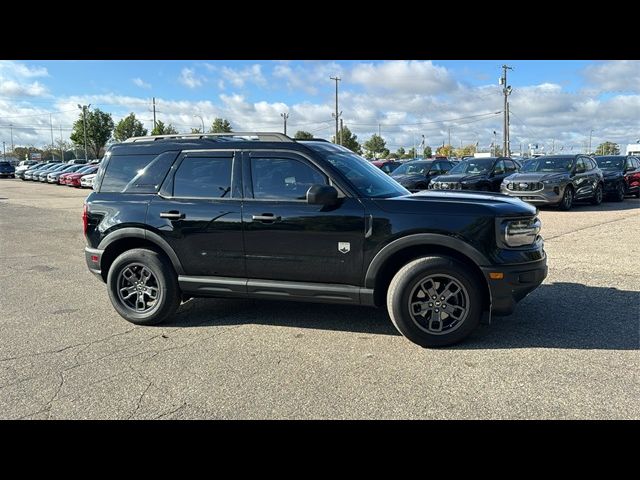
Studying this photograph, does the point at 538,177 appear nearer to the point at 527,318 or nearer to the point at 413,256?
the point at 527,318

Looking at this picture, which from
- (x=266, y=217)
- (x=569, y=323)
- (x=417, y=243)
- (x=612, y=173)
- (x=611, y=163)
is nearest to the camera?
(x=417, y=243)

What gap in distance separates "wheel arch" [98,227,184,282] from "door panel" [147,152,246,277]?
7 centimetres

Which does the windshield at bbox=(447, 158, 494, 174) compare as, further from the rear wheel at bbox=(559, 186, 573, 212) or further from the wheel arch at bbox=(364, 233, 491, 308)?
the wheel arch at bbox=(364, 233, 491, 308)

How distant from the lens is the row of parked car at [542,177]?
14.2 m

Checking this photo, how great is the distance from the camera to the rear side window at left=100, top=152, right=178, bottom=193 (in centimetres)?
510

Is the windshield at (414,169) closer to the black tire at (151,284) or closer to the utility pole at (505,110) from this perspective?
the black tire at (151,284)

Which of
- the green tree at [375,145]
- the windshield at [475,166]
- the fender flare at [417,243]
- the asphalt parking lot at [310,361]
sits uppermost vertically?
the green tree at [375,145]

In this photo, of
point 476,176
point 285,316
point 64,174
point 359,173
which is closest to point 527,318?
point 359,173

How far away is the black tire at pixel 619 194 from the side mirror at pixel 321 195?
660 inches

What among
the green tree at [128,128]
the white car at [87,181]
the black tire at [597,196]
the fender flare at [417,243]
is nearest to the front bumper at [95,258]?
the fender flare at [417,243]

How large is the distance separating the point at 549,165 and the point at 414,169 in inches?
191

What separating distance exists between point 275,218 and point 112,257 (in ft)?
6.87

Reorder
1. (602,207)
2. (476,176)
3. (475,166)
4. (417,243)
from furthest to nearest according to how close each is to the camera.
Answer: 1. (475,166)
2. (602,207)
3. (476,176)
4. (417,243)

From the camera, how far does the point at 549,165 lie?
15.3 meters
